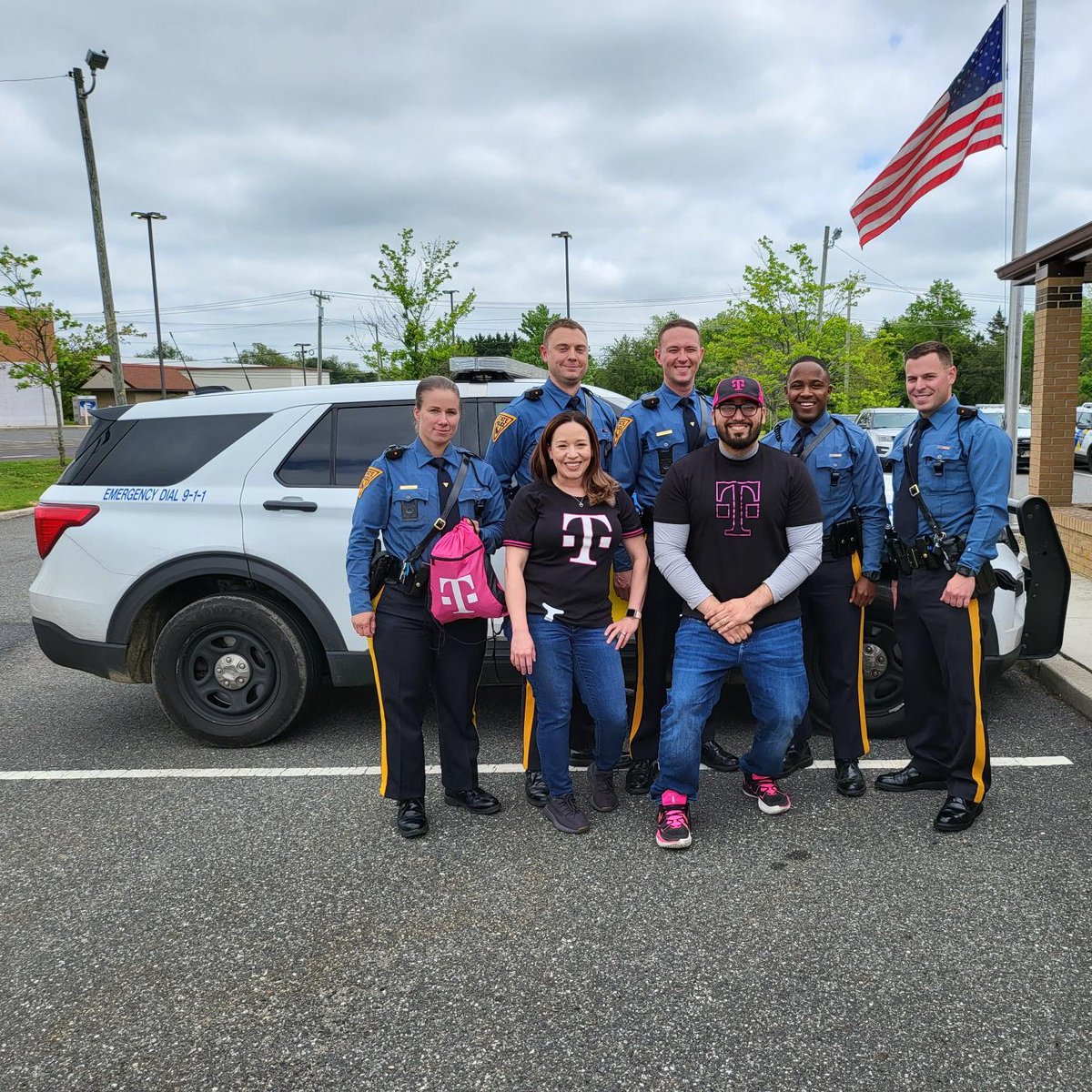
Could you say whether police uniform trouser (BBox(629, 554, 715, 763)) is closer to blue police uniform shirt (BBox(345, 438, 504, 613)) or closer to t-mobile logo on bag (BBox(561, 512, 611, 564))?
t-mobile logo on bag (BBox(561, 512, 611, 564))

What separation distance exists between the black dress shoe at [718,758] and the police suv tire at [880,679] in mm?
536

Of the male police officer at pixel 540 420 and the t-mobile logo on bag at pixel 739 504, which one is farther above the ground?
the male police officer at pixel 540 420

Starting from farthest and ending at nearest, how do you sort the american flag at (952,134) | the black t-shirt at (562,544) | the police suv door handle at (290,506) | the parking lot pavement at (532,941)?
the american flag at (952,134), the police suv door handle at (290,506), the black t-shirt at (562,544), the parking lot pavement at (532,941)

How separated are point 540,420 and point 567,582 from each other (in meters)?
0.78

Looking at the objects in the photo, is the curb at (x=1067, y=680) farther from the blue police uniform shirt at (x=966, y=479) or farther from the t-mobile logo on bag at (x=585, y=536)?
the t-mobile logo on bag at (x=585, y=536)

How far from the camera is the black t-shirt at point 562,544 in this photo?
3.25 m

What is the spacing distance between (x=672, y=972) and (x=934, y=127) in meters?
9.28

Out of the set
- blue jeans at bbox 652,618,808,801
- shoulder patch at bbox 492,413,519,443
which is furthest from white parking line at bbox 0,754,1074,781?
shoulder patch at bbox 492,413,519,443

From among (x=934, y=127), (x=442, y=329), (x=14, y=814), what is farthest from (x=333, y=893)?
(x=442, y=329)

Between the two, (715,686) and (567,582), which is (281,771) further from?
(715,686)

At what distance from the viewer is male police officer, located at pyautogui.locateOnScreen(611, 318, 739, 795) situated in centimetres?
364

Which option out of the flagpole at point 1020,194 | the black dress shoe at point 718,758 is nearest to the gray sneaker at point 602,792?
the black dress shoe at point 718,758

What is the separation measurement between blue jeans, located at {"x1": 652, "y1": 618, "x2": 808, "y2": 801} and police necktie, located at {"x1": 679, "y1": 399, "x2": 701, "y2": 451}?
804 mm

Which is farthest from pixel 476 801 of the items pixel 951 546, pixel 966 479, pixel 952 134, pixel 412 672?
pixel 952 134
